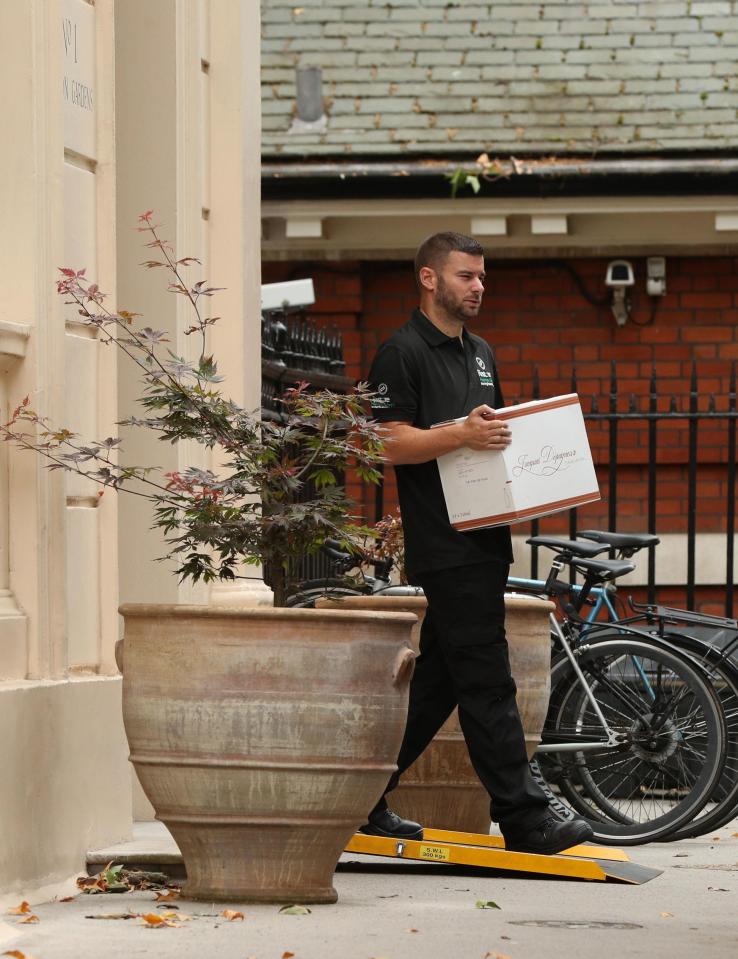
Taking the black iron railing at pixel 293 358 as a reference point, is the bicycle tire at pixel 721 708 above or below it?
below

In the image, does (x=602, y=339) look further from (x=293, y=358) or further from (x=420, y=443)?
(x=420, y=443)

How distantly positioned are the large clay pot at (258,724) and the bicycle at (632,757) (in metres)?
2.22

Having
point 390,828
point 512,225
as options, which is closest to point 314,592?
point 390,828

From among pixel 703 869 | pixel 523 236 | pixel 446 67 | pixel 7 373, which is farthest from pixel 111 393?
pixel 446 67

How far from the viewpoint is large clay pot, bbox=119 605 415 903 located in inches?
182

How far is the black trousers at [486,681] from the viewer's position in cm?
552

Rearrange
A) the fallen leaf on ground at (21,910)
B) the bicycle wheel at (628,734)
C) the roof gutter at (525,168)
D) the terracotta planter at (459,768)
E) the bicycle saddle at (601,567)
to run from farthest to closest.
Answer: the roof gutter at (525,168)
the bicycle saddle at (601,567)
the bicycle wheel at (628,734)
the terracotta planter at (459,768)
the fallen leaf on ground at (21,910)

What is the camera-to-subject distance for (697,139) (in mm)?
10891

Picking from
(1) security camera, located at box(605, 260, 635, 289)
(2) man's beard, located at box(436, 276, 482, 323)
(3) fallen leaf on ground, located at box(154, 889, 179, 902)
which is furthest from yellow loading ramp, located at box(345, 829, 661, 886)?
(1) security camera, located at box(605, 260, 635, 289)

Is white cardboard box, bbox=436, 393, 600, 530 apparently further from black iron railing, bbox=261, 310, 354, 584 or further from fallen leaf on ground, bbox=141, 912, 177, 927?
black iron railing, bbox=261, 310, 354, 584

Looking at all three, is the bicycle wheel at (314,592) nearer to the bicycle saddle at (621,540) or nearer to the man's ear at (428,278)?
the bicycle saddle at (621,540)

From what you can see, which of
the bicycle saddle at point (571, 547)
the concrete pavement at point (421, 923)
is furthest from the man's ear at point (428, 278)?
the concrete pavement at point (421, 923)

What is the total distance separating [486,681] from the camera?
5.52 m

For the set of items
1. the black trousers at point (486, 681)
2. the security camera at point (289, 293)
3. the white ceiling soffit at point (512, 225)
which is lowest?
the black trousers at point (486, 681)
